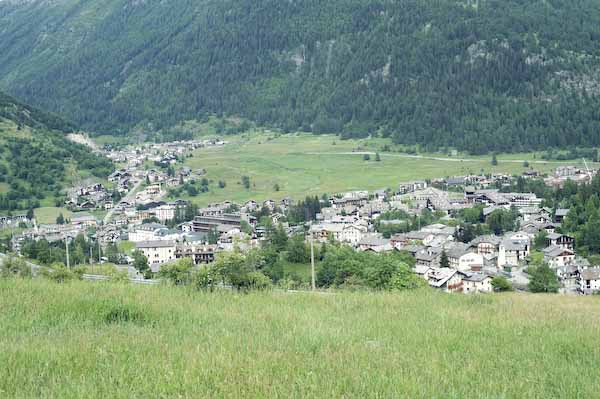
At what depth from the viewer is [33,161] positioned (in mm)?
64188

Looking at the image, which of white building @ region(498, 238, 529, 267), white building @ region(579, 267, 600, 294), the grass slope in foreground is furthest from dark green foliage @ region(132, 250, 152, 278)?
the grass slope in foreground

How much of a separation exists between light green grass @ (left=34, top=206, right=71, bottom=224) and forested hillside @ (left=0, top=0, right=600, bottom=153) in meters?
55.9

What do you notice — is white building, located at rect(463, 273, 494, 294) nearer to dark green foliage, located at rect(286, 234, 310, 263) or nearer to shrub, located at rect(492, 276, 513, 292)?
shrub, located at rect(492, 276, 513, 292)

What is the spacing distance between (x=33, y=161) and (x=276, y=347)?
6408cm

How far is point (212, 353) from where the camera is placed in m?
5.01

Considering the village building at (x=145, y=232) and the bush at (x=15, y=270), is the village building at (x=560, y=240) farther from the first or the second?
the bush at (x=15, y=270)

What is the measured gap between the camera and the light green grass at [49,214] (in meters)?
54.6

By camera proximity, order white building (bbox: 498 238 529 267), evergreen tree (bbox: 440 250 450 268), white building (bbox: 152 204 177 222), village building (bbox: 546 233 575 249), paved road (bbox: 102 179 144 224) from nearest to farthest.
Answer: evergreen tree (bbox: 440 250 450 268)
white building (bbox: 498 238 529 267)
village building (bbox: 546 233 575 249)
paved road (bbox: 102 179 144 224)
white building (bbox: 152 204 177 222)

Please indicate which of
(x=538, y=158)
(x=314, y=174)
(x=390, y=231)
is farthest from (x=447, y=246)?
(x=538, y=158)

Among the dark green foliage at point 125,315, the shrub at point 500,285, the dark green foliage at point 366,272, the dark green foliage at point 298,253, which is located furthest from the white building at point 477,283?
the dark green foliage at point 125,315

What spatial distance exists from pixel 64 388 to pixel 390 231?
154ft

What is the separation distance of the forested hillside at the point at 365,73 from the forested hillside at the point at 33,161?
4978cm

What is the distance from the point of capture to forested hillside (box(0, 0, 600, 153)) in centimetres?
10669

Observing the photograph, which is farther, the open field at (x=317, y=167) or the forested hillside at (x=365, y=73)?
the forested hillside at (x=365, y=73)
